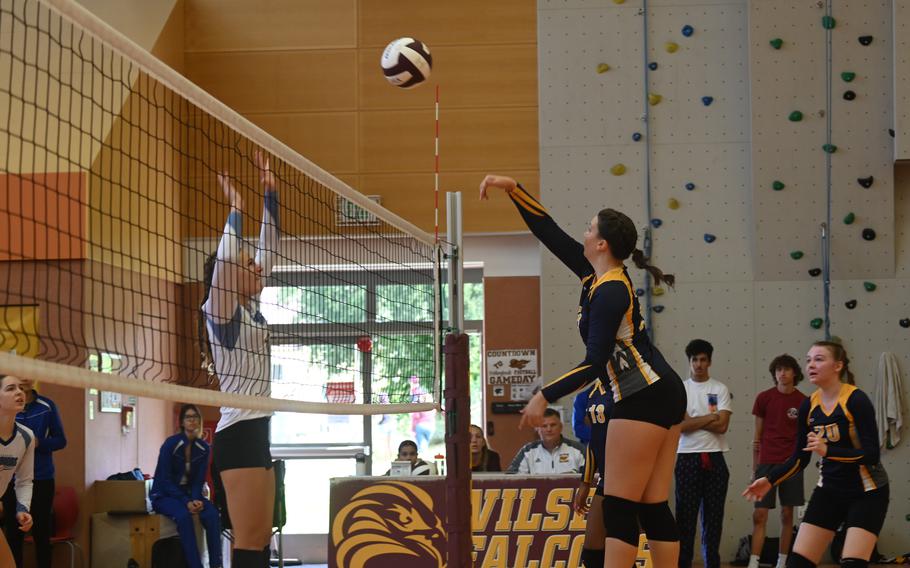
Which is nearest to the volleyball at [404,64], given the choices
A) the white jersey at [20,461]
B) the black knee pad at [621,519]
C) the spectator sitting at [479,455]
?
the spectator sitting at [479,455]

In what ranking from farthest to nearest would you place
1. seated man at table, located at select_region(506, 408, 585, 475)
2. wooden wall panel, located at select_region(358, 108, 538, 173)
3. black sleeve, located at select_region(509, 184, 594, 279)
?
1. wooden wall panel, located at select_region(358, 108, 538, 173)
2. seated man at table, located at select_region(506, 408, 585, 475)
3. black sleeve, located at select_region(509, 184, 594, 279)

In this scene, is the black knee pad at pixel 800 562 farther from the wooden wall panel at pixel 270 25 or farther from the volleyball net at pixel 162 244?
the wooden wall panel at pixel 270 25

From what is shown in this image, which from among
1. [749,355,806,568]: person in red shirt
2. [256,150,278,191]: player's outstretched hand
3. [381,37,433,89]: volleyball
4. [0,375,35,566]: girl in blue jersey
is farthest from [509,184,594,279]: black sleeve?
[749,355,806,568]: person in red shirt

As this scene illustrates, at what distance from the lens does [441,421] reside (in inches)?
498

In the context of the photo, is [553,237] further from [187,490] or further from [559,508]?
[187,490]

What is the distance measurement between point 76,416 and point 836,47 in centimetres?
823

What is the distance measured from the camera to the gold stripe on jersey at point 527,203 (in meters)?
5.34

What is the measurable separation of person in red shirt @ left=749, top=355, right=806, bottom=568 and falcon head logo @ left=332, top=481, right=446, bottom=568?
3.27 m

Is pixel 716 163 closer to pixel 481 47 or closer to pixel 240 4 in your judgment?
pixel 481 47

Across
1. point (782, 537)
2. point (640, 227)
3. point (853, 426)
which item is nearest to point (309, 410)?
point (853, 426)

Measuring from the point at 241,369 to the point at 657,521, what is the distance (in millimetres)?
1846

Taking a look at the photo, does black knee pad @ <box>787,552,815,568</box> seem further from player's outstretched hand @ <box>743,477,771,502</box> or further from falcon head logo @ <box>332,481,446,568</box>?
falcon head logo @ <box>332,481,446,568</box>

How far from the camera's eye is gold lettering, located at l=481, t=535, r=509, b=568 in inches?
300

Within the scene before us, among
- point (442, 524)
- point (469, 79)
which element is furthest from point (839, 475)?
point (469, 79)
